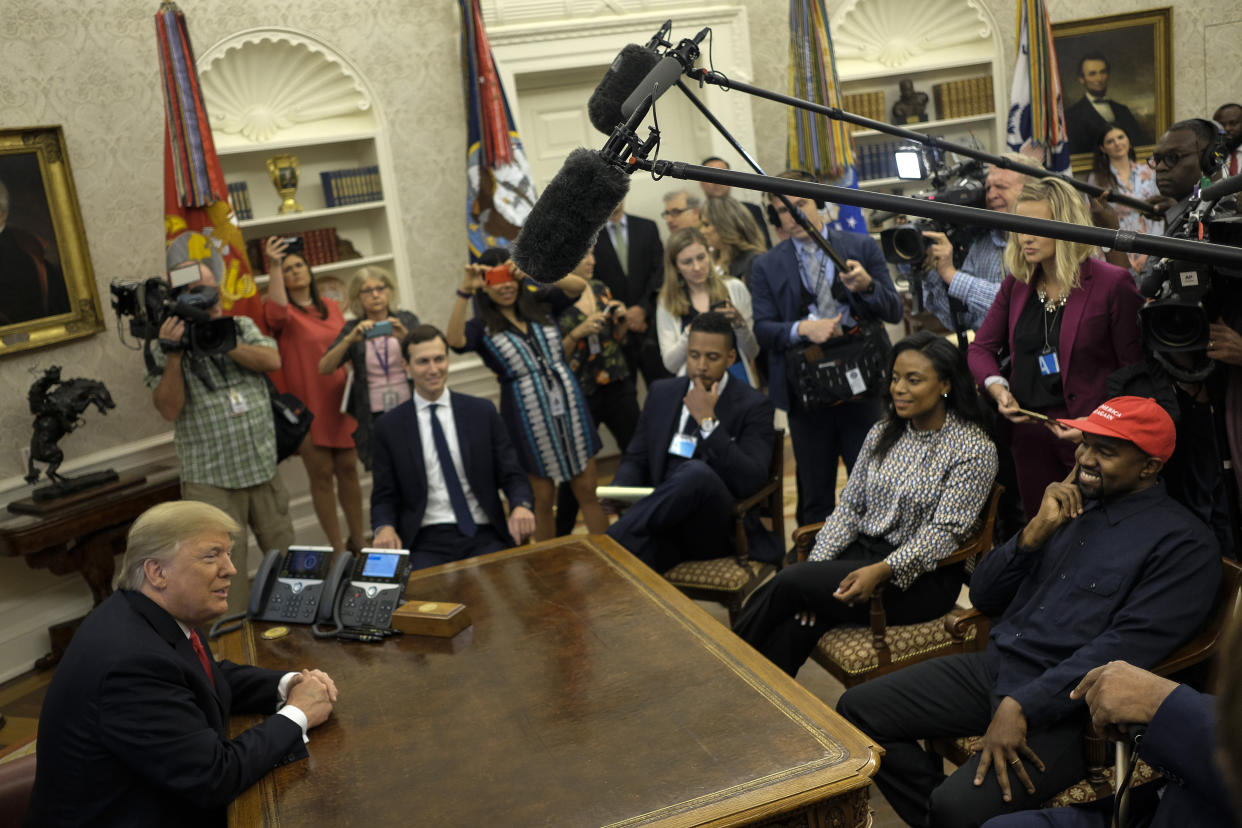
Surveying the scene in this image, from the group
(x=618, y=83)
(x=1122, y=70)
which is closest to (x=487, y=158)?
(x=618, y=83)

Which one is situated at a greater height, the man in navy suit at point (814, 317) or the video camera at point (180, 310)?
the video camera at point (180, 310)

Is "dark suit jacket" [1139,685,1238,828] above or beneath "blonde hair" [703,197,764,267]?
beneath

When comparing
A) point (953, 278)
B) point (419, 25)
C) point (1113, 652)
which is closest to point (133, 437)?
point (419, 25)

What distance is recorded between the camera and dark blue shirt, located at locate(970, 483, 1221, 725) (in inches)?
90.9

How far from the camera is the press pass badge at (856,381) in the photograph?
4.17 meters

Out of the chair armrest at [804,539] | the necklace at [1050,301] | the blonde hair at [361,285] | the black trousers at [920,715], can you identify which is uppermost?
the blonde hair at [361,285]

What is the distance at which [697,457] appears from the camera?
3.97 metres

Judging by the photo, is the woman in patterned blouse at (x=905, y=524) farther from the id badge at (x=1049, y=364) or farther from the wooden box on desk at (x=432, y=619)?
the wooden box on desk at (x=432, y=619)

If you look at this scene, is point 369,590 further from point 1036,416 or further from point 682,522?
point 1036,416

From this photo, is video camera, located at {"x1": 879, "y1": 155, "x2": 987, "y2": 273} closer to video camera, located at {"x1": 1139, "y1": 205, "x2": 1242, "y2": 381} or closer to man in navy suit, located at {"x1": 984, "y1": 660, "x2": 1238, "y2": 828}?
video camera, located at {"x1": 1139, "y1": 205, "x2": 1242, "y2": 381}

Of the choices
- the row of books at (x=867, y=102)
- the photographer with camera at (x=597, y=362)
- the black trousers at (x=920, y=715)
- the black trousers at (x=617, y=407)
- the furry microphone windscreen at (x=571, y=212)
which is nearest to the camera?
the furry microphone windscreen at (x=571, y=212)

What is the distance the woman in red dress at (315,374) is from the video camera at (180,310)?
0.82m

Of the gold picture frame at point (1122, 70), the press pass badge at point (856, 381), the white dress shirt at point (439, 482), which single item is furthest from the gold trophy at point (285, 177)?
the gold picture frame at point (1122, 70)

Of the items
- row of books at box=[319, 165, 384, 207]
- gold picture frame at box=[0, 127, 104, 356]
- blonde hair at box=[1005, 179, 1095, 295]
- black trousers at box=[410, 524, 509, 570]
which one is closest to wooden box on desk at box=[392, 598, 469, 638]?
black trousers at box=[410, 524, 509, 570]
